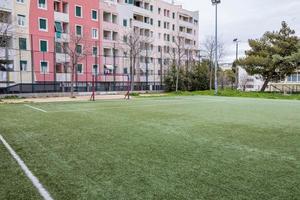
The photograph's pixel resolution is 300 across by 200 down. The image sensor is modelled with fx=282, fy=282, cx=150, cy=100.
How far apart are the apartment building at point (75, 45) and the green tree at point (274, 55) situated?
7.94m

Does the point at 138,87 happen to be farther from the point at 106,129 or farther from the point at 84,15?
the point at 106,129

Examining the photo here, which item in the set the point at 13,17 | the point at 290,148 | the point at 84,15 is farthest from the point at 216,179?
the point at 84,15

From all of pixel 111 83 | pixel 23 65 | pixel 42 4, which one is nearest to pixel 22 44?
pixel 23 65

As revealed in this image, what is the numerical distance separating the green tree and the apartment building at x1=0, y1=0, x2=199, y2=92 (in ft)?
26.0

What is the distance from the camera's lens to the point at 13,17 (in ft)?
92.8

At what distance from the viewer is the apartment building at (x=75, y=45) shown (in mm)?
25900

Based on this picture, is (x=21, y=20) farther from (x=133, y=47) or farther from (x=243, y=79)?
(x=243, y=79)

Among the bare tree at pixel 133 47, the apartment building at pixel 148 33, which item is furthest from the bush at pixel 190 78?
the bare tree at pixel 133 47

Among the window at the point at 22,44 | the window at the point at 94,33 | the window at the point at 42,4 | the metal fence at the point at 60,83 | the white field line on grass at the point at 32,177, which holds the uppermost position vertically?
the window at the point at 42,4

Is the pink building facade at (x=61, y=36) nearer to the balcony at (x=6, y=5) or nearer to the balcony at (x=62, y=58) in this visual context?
the balcony at (x=62, y=58)

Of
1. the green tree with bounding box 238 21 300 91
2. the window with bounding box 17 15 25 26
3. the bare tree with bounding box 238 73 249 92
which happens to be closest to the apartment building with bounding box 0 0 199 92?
the window with bounding box 17 15 25 26

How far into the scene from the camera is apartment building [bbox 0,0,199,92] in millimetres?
25900

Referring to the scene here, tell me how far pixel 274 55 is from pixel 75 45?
67.6 ft

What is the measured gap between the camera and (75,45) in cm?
2741
